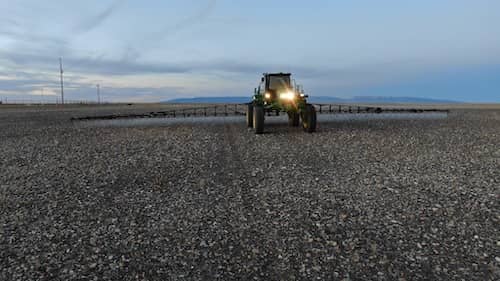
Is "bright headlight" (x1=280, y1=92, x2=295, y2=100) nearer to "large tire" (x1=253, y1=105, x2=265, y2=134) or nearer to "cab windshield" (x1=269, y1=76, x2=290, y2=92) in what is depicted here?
"cab windshield" (x1=269, y1=76, x2=290, y2=92)

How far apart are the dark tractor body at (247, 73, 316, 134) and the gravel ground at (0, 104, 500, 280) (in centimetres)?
495

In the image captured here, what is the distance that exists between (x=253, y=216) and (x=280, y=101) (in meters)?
11.8

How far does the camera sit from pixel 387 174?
902 centimetres

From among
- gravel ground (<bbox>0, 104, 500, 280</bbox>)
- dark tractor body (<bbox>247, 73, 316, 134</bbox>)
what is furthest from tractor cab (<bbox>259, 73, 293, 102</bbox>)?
gravel ground (<bbox>0, 104, 500, 280</bbox>)

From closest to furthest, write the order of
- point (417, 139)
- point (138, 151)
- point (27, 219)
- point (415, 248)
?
point (415, 248)
point (27, 219)
point (138, 151)
point (417, 139)

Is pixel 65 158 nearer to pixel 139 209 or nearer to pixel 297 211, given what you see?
pixel 139 209

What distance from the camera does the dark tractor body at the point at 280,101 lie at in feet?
55.5

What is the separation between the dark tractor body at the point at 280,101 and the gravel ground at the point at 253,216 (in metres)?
4.95

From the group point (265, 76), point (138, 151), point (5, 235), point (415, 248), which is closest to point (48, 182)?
point (5, 235)

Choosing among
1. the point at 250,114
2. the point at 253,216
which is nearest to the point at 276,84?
the point at 250,114

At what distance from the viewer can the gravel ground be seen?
448 cm

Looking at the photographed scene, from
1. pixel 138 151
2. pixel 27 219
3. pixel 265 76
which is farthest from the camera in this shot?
pixel 265 76

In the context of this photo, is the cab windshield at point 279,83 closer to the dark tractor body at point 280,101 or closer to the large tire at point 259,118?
the dark tractor body at point 280,101

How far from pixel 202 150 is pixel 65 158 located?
459 cm
